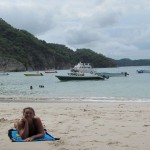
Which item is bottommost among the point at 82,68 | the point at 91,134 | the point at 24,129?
the point at 91,134

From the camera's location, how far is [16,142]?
26.8 ft

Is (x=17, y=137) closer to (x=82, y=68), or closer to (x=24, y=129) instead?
(x=24, y=129)

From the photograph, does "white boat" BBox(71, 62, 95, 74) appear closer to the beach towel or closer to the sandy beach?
the sandy beach

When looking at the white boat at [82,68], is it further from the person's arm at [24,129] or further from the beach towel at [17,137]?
the person's arm at [24,129]

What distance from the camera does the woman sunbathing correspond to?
837 cm

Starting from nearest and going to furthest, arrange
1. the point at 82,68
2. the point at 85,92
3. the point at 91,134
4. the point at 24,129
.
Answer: the point at 24,129
the point at 91,134
the point at 85,92
the point at 82,68

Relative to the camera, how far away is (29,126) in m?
8.52

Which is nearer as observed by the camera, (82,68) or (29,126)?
A: (29,126)

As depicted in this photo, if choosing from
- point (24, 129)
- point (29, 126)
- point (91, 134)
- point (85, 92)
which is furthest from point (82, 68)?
point (24, 129)

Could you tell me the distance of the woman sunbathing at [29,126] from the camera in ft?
27.5

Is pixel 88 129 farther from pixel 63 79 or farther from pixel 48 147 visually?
pixel 63 79

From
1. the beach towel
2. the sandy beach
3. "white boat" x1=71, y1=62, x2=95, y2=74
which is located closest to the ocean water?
the sandy beach

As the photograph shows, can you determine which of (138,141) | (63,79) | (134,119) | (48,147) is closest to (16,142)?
(48,147)

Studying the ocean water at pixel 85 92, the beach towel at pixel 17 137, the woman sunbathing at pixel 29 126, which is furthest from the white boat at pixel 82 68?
the woman sunbathing at pixel 29 126
